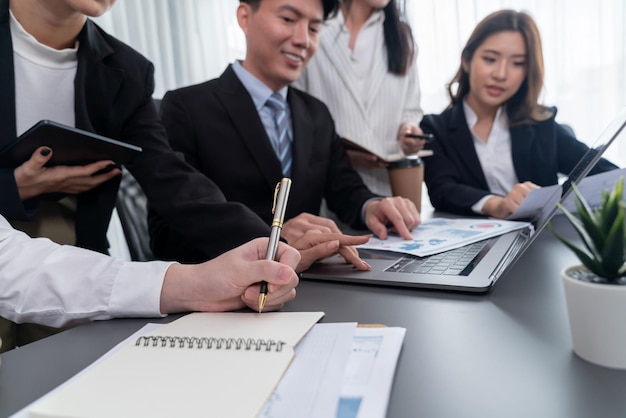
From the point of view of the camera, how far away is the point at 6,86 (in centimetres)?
93

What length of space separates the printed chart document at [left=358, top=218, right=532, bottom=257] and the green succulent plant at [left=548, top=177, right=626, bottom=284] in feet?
1.33

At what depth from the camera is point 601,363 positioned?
0.44 m

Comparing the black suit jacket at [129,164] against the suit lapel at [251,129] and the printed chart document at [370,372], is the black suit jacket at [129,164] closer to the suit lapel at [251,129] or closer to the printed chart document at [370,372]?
the suit lapel at [251,129]

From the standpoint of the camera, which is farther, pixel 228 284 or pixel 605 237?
pixel 228 284

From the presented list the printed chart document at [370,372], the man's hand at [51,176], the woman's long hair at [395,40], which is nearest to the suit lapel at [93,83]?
the man's hand at [51,176]

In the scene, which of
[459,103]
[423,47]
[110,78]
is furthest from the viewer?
[423,47]

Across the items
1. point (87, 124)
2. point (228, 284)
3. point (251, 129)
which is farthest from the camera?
point (251, 129)

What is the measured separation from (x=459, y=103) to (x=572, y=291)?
1334 mm

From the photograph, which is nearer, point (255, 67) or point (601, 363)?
point (601, 363)

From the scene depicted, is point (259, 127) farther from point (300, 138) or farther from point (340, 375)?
point (340, 375)

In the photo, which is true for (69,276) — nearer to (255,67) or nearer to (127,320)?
(127,320)

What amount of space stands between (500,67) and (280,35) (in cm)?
73

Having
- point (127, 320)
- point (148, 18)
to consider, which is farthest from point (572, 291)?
point (148, 18)

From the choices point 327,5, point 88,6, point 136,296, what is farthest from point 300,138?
point 136,296
